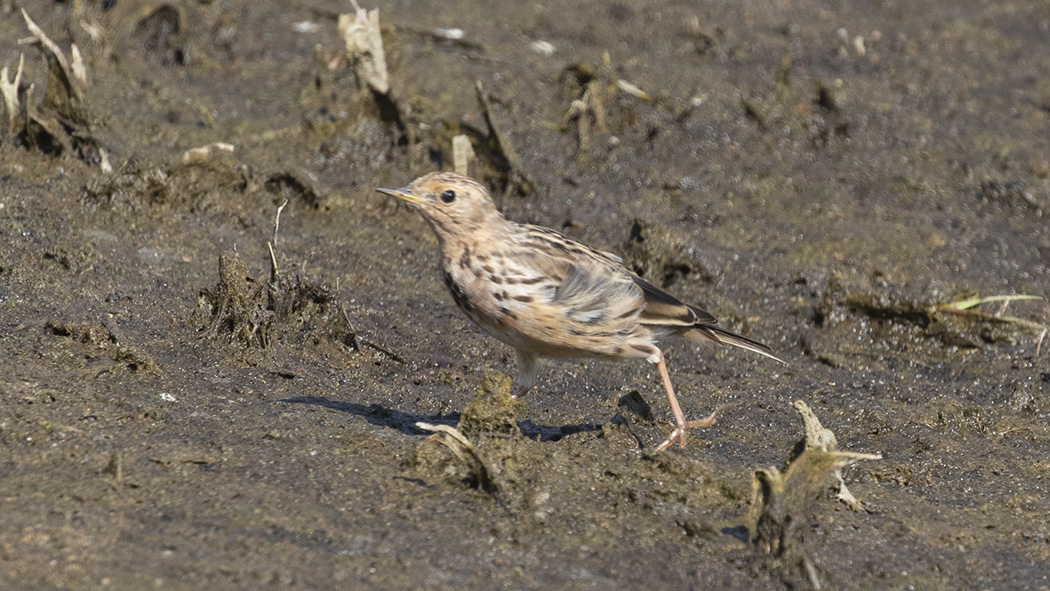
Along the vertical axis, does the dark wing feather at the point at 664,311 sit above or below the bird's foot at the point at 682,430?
above

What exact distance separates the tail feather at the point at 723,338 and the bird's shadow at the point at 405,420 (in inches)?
30.9

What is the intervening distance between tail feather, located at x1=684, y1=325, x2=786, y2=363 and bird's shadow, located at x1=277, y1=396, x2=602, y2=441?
785 mm

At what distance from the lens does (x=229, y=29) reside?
10023 millimetres

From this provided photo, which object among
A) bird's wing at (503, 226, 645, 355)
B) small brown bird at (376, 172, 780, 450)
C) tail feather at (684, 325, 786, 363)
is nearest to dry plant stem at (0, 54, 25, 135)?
small brown bird at (376, 172, 780, 450)

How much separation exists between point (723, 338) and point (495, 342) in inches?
58.3

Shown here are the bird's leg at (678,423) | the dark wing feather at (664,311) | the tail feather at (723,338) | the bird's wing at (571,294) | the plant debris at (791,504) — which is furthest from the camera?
the tail feather at (723,338)

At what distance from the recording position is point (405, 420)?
5.60m

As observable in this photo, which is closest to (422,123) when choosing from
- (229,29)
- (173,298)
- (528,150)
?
(528,150)

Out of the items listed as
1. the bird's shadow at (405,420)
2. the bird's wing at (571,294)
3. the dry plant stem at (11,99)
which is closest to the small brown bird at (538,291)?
the bird's wing at (571,294)

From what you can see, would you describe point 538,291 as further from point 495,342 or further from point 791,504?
point 791,504

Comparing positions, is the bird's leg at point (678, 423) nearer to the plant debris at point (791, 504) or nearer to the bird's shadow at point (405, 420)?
the bird's shadow at point (405, 420)

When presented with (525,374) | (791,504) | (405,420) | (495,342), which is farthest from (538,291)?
(791,504)

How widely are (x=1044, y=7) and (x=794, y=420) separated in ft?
31.0

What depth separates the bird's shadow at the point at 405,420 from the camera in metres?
5.46
